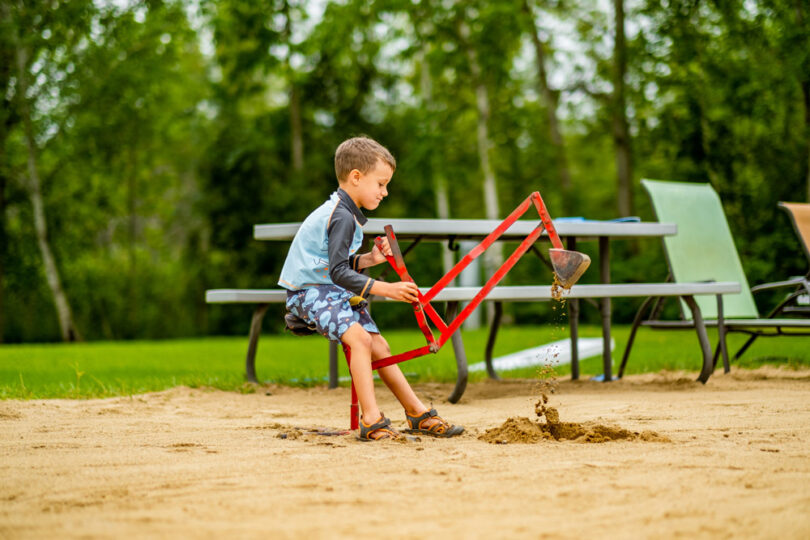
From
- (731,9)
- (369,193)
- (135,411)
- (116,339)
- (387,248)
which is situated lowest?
(116,339)

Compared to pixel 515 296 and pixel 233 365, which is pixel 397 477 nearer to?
pixel 515 296

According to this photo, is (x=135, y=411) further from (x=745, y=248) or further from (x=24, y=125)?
(x=24, y=125)

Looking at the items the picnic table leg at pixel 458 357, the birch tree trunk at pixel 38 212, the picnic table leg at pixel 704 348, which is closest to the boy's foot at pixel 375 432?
the picnic table leg at pixel 458 357

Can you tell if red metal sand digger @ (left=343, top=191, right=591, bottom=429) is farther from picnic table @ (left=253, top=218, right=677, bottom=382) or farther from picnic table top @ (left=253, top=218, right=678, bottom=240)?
picnic table top @ (left=253, top=218, right=678, bottom=240)

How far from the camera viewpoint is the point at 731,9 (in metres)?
14.4

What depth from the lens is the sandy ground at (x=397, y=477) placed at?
221 centimetres

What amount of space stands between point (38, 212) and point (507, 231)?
1439 cm

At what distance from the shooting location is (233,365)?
8625 millimetres

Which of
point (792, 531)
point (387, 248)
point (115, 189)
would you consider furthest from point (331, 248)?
point (115, 189)

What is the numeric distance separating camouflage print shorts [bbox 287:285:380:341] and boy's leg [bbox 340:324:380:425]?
0.04 m

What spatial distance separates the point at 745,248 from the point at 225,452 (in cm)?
1403

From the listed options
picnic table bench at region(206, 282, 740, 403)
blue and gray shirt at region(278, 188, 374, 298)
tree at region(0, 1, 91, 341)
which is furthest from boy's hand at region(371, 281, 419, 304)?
tree at region(0, 1, 91, 341)

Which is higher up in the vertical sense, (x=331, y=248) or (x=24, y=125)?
(x=24, y=125)

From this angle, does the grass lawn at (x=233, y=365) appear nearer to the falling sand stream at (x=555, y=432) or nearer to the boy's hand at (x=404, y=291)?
the falling sand stream at (x=555, y=432)
